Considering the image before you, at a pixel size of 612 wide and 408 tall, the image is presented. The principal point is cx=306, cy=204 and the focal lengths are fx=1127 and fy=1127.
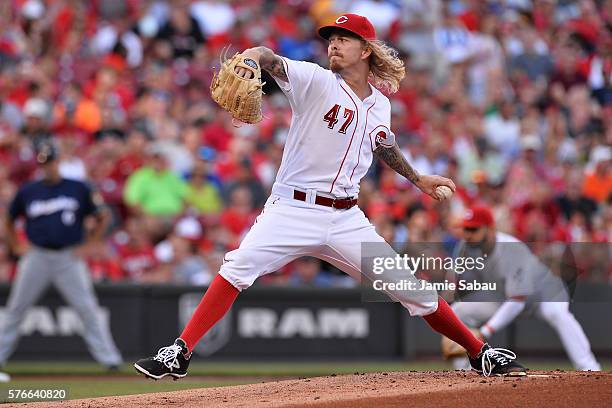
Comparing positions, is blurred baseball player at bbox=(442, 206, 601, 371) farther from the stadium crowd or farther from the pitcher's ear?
the pitcher's ear

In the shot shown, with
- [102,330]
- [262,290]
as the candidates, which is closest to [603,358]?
[262,290]

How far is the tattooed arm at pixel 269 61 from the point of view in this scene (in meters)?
5.89

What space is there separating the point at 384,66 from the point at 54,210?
4882 mm

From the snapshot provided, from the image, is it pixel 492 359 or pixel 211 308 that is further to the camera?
pixel 492 359

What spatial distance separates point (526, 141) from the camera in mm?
14258

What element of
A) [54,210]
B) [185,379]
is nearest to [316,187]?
[185,379]

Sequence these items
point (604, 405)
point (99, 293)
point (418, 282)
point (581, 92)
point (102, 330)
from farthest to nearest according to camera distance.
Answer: point (581, 92) < point (99, 293) < point (102, 330) < point (418, 282) < point (604, 405)

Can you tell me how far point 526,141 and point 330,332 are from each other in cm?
427

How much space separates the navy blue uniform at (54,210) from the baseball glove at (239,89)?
490cm

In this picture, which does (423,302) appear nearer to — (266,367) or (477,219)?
(477,219)

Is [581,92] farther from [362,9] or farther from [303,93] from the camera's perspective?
[303,93]

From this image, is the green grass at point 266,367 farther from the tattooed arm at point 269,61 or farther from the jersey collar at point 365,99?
the tattooed arm at point 269,61

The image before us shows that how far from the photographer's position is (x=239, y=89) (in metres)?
5.80

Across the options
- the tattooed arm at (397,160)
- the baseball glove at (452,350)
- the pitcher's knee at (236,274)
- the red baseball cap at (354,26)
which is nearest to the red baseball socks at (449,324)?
the tattooed arm at (397,160)
